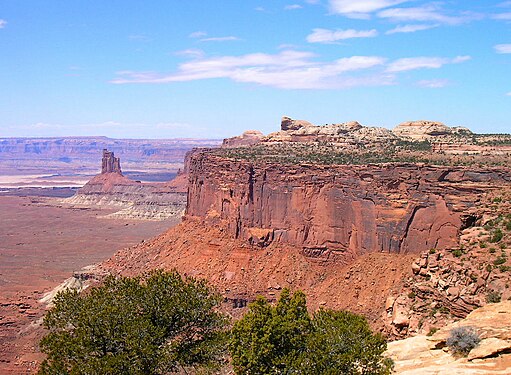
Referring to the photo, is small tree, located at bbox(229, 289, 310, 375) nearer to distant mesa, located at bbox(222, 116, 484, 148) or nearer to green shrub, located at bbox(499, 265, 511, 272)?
green shrub, located at bbox(499, 265, 511, 272)

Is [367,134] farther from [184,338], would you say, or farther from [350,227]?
[184,338]

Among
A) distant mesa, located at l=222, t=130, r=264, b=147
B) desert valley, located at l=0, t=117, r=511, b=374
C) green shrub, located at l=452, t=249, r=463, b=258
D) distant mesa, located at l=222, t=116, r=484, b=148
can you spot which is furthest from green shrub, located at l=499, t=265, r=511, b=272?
distant mesa, located at l=222, t=130, r=264, b=147

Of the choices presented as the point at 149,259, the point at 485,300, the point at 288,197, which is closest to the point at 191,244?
the point at 149,259

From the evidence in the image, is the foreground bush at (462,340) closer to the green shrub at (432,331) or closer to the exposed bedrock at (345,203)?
the green shrub at (432,331)

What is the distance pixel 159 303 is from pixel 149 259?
1552 inches

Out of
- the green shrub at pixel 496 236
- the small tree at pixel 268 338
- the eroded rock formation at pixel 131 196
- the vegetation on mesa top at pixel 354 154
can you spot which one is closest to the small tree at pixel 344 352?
the small tree at pixel 268 338

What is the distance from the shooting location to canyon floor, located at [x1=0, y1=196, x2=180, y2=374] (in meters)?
58.0

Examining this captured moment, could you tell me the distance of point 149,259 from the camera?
219 feet

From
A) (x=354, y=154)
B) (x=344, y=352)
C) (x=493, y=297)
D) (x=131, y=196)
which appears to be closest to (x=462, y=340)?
(x=344, y=352)

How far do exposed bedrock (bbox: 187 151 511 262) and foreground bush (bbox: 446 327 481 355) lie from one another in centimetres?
1682

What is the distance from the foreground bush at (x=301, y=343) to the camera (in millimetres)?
23594

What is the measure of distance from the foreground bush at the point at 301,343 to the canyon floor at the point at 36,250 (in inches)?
1198

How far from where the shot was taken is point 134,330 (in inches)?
994

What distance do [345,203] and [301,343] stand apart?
2624 centimetres
